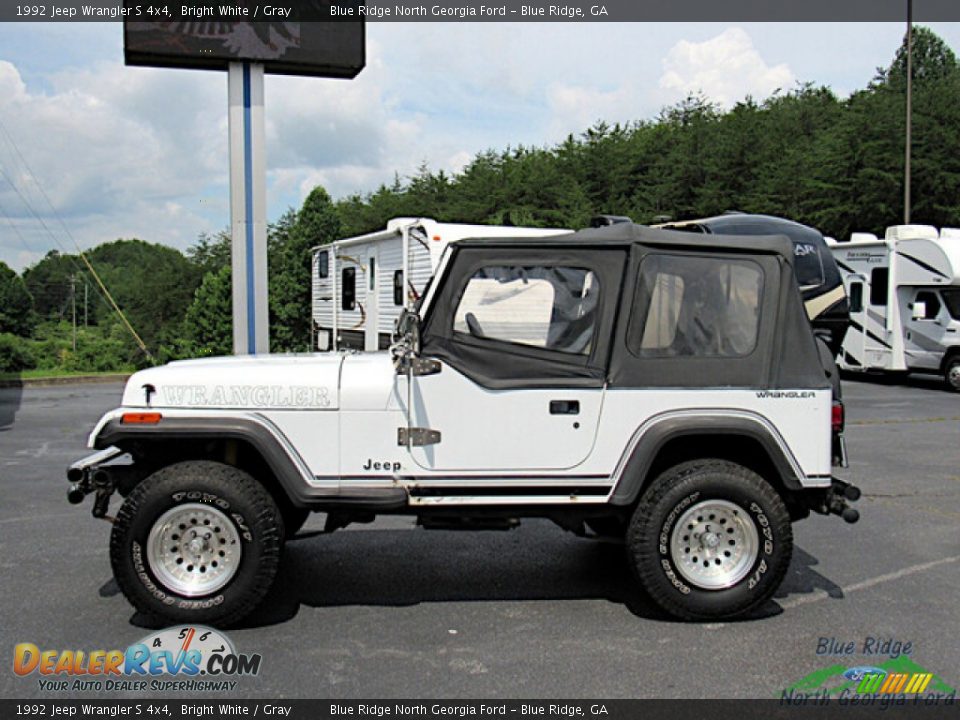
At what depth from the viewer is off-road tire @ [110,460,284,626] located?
4824 millimetres

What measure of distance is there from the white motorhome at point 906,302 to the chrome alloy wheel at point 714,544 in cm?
1493

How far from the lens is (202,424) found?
4.89 m

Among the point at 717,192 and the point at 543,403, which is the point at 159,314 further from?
the point at 543,403

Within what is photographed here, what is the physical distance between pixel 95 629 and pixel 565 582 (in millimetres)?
2779

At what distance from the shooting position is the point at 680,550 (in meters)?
5.07

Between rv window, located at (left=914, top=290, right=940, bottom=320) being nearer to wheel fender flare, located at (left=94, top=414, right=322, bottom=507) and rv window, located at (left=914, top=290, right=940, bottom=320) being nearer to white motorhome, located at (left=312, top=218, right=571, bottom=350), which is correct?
white motorhome, located at (left=312, top=218, right=571, bottom=350)

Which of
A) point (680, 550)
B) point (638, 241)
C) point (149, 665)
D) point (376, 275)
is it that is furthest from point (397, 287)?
point (149, 665)

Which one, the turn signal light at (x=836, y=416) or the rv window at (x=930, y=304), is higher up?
the rv window at (x=930, y=304)

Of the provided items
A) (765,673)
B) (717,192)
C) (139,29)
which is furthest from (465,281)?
(717,192)

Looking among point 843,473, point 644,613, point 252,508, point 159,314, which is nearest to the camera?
point 252,508

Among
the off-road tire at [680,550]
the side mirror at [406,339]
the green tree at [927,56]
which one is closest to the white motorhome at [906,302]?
the off-road tire at [680,550]

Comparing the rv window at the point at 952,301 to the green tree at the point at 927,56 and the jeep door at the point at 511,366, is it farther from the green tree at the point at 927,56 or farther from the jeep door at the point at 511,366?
the green tree at the point at 927,56

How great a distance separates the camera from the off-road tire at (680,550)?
5027 mm

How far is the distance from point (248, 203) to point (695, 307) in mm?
8329
